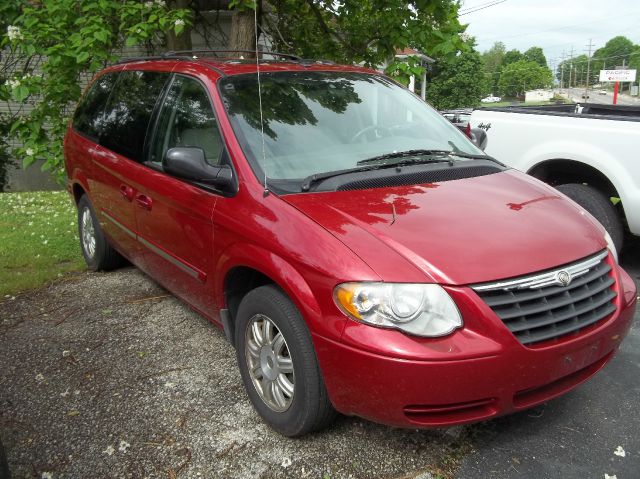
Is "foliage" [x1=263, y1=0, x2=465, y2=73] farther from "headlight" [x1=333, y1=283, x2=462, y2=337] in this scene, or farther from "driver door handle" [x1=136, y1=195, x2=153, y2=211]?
"headlight" [x1=333, y1=283, x2=462, y2=337]

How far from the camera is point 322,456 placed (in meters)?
2.69

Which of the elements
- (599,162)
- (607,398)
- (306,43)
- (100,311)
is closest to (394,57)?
(306,43)

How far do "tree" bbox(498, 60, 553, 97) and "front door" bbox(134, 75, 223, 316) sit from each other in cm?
12162

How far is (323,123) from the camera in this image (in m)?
3.38

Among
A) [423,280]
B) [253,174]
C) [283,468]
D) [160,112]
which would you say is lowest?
[283,468]

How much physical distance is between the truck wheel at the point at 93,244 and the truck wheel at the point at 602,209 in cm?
410

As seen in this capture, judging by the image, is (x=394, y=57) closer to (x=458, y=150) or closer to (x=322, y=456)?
(x=458, y=150)

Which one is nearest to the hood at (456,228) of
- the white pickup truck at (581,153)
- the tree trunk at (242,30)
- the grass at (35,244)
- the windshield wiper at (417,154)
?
the windshield wiper at (417,154)

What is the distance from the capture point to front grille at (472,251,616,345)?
2330 mm

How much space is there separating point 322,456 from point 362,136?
175 centimetres

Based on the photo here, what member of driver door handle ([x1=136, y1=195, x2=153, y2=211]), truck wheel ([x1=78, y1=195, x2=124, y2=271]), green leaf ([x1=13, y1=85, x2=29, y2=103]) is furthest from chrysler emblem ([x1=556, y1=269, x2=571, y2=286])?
green leaf ([x1=13, y1=85, x2=29, y2=103])

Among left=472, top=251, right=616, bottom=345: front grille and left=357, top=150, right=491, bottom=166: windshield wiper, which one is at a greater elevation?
left=357, top=150, right=491, bottom=166: windshield wiper

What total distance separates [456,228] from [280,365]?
1.01 m

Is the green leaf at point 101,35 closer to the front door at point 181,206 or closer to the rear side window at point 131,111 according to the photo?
the rear side window at point 131,111
